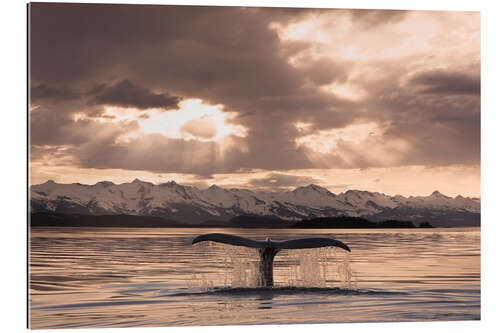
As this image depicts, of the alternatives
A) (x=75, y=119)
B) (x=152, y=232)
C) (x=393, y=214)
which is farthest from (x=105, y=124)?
(x=152, y=232)

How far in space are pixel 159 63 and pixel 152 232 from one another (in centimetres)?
3236

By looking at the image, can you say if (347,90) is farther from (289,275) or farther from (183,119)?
(289,275)

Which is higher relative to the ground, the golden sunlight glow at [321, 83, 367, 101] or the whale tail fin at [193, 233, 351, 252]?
the golden sunlight glow at [321, 83, 367, 101]

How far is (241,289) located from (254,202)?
10.8 m

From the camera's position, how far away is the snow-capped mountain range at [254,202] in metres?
28.6

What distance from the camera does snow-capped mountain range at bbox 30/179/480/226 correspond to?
2861cm

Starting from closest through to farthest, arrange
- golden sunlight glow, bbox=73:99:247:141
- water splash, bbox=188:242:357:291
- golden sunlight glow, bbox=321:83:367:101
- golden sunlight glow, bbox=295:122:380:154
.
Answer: water splash, bbox=188:242:357:291 < golden sunlight glow, bbox=321:83:367:101 < golden sunlight glow, bbox=73:99:247:141 < golden sunlight glow, bbox=295:122:380:154

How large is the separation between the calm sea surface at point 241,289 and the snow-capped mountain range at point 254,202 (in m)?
1.61

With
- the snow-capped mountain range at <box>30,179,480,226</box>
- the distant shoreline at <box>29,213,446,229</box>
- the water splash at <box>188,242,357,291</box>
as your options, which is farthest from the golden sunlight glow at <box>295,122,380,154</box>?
the distant shoreline at <box>29,213,446,229</box>

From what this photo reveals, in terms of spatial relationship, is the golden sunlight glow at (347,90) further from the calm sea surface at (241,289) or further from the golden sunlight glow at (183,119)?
the calm sea surface at (241,289)

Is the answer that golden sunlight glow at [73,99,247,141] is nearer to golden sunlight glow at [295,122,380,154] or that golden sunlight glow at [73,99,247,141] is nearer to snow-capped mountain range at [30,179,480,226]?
snow-capped mountain range at [30,179,480,226]

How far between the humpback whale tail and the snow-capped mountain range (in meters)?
5.12

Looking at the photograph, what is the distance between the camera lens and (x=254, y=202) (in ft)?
112

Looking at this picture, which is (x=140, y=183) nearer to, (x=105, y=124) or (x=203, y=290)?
(x=105, y=124)
